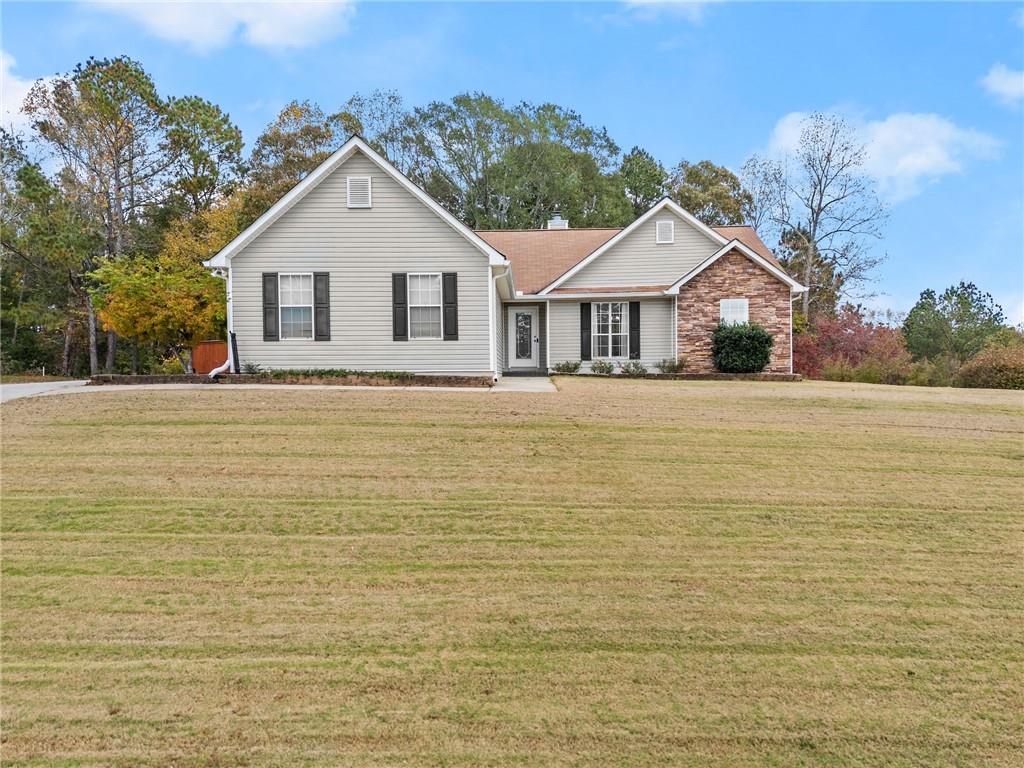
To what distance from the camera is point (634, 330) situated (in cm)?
2053

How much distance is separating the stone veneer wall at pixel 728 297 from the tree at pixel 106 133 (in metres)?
23.4

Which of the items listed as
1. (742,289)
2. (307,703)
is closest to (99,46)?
(742,289)

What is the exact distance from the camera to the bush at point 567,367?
805 inches

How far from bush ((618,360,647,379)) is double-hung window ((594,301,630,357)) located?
1.28ft

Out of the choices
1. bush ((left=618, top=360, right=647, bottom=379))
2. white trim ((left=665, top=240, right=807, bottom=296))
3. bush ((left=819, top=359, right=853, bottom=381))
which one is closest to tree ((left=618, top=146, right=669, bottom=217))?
bush ((left=819, top=359, right=853, bottom=381))

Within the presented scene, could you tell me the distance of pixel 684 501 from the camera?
721 centimetres

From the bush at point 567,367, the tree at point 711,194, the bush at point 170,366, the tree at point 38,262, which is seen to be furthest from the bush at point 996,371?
the tree at point 38,262

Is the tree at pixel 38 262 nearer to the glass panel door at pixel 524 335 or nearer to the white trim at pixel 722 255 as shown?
the glass panel door at pixel 524 335

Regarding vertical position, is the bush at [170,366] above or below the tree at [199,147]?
below

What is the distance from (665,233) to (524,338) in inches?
213

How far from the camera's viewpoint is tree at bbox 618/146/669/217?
4138 centimetres

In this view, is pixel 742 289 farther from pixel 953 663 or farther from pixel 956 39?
pixel 953 663

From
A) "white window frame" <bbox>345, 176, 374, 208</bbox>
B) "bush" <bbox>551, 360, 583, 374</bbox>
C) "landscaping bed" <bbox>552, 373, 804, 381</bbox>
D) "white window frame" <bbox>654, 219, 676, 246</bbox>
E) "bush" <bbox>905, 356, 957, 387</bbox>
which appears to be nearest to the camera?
"white window frame" <bbox>345, 176, 374, 208</bbox>

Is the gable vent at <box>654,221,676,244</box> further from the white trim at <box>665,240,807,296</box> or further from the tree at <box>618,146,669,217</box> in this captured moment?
the tree at <box>618,146,669,217</box>
